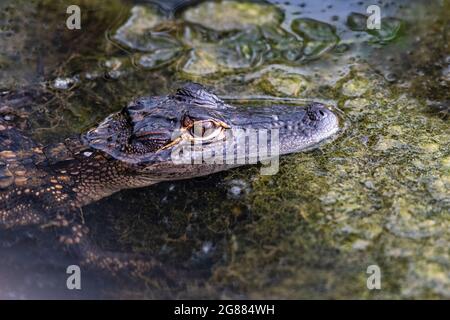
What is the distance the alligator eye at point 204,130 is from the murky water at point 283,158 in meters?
0.40

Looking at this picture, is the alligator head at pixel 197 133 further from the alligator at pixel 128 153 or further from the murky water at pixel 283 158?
the murky water at pixel 283 158

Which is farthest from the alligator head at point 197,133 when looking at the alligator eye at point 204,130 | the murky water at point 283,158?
the murky water at point 283,158

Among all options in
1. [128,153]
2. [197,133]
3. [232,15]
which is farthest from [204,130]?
[232,15]

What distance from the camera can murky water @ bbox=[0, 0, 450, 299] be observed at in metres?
3.64

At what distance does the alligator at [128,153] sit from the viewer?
4.11 m

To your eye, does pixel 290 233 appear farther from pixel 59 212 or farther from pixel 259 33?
pixel 259 33

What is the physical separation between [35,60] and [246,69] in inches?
82.7

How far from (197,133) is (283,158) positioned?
29.2 inches

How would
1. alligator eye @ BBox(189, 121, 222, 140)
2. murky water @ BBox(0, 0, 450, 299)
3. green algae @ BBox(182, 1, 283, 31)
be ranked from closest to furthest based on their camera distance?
murky water @ BBox(0, 0, 450, 299), alligator eye @ BBox(189, 121, 222, 140), green algae @ BBox(182, 1, 283, 31)

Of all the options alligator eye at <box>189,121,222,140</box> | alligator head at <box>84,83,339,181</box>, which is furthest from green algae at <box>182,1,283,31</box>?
alligator eye at <box>189,121,222,140</box>

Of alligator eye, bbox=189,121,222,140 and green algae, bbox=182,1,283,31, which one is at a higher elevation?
green algae, bbox=182,1,283,31

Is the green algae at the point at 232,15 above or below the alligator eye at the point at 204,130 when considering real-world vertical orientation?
above

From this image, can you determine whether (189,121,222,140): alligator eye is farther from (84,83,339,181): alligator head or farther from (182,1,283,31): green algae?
(182,1,283,31): green algae
